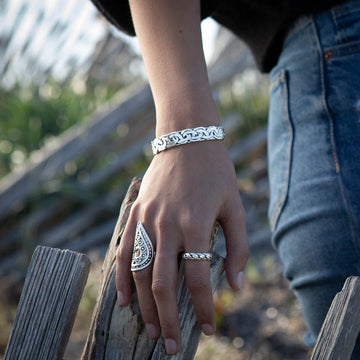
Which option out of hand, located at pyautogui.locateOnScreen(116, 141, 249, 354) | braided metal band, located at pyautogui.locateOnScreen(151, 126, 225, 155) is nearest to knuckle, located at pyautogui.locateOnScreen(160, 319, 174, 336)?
hand, located at pyautogui.locateOnScreen(116, 141, 249, 354)

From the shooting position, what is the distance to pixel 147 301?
→ 2.66ft

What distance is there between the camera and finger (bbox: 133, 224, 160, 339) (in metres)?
0.80

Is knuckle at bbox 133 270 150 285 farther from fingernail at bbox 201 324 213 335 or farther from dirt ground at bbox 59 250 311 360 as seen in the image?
dirt ground at bbox 59 250 311 360

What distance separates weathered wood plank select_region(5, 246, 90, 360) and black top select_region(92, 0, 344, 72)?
1.97 ft

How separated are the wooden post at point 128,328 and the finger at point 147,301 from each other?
0.03 m

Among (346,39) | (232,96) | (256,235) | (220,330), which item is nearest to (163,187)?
(346,39)

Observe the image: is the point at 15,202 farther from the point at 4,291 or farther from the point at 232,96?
the point at 232,96

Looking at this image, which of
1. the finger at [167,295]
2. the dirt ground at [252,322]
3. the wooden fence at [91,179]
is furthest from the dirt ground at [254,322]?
the finger at [167,295]

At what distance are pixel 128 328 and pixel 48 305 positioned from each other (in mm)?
190

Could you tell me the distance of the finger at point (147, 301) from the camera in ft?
2.63

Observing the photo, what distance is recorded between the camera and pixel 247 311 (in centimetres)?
298

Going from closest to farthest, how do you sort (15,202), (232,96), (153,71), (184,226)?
1. (184,226)
2. (153,71)
3. (15,202)
4. (232,96)

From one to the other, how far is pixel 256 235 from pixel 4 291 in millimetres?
2106

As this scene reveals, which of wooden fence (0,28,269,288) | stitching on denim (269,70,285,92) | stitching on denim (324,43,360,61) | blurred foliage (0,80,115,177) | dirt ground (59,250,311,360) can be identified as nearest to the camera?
stitching on denim (324,43,360,61)
